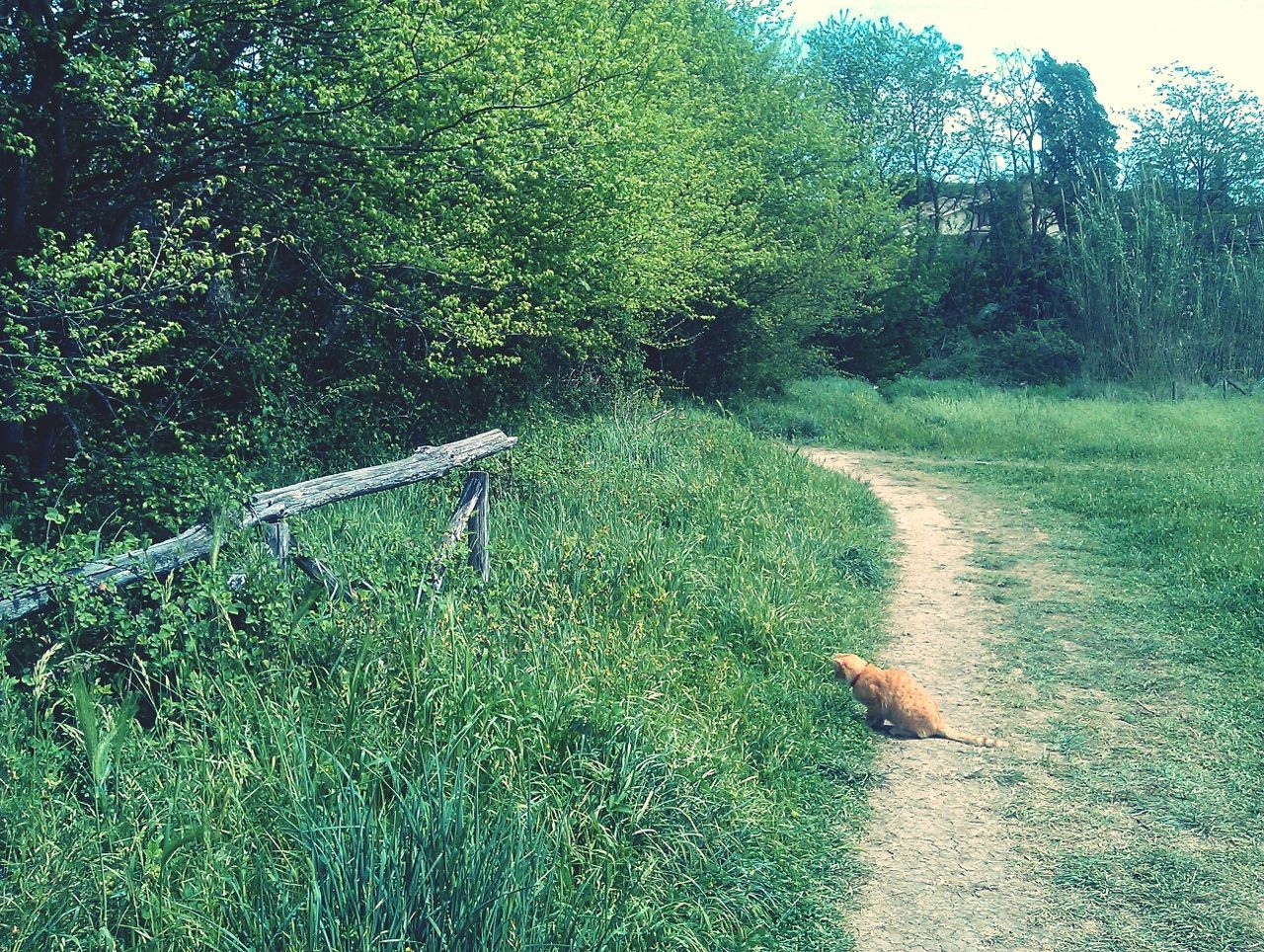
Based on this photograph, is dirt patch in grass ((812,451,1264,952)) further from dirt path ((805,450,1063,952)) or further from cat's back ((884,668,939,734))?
cat's back ((884,668,939,734))

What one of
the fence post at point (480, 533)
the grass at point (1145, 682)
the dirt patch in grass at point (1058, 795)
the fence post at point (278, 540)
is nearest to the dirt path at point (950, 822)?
the dirt patch in grass at point (1058, 795)

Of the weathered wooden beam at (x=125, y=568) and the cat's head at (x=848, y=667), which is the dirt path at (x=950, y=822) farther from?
the weathered wooden beam at (x=125, y=568)

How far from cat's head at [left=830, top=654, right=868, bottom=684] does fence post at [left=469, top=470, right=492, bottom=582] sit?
2272 mm

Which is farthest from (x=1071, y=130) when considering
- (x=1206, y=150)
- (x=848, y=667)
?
(x=848, y=667)

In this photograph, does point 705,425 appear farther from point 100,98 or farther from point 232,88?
point 100,98

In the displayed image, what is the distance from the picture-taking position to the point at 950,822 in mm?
4859

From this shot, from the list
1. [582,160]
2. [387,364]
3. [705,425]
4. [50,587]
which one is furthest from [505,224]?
[50,587]

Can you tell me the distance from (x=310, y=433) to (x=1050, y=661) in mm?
7271

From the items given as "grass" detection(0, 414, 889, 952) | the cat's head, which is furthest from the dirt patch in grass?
the cat's head

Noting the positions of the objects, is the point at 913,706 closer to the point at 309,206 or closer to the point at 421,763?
the point at 421,763

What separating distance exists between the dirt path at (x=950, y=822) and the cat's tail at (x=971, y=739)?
6 centimetres

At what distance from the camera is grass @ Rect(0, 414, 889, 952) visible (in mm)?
3236

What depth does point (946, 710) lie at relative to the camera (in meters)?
6.28

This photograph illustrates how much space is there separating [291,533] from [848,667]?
340cm
